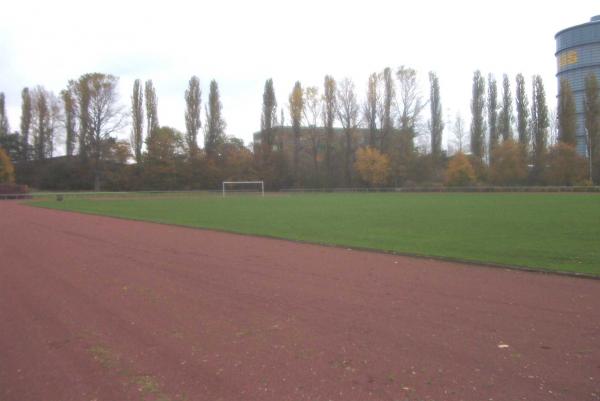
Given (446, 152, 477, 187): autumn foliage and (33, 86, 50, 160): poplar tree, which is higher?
(33, 86, 50, 160): poplar tree

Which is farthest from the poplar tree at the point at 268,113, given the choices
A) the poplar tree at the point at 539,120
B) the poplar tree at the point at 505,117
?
the poplar tree at the point at 539,120

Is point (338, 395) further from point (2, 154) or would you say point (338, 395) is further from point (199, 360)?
point (2, 154)

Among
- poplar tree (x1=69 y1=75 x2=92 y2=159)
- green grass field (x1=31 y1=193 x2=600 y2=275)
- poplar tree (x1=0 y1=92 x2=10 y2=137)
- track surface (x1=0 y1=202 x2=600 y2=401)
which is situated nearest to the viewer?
track surface (x1=0 y1=202 x2=600 y2=401)

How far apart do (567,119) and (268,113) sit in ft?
134

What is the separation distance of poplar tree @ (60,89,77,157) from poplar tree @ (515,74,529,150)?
6127cm

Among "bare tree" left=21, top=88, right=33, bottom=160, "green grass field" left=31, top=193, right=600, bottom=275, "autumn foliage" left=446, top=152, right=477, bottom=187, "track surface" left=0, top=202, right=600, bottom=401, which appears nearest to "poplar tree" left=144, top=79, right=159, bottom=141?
"bare tree" left=21, top=88, right=33, bottom=160

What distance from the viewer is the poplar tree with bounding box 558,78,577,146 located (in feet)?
186

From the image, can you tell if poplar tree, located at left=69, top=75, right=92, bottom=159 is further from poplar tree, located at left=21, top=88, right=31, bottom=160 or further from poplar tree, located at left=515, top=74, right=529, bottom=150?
poplar tree, located at left=515, top=74, right=529, bottom=150

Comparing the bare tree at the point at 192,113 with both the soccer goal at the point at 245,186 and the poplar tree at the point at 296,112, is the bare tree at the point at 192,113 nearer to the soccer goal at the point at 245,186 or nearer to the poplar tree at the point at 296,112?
the soccer goal at the point at 245,186

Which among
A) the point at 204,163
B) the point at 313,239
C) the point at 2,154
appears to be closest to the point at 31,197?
the point at 2,154

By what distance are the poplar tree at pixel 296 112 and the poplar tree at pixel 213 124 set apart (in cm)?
1110

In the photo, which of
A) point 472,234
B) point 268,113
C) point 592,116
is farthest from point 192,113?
point 472,234

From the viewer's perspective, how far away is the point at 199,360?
471 cm

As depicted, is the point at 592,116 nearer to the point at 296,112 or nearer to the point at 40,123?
the point at 296,112
